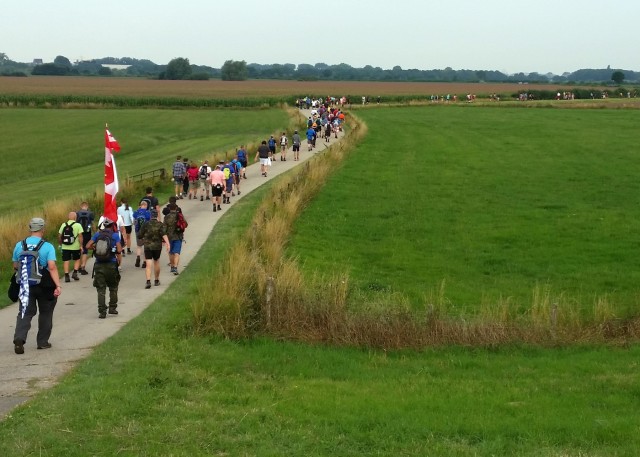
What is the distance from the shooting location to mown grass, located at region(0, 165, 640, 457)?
752 cm

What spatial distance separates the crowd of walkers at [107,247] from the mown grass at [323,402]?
1160 mm

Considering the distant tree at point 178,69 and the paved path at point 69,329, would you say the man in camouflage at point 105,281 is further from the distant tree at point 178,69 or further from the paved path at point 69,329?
the distant tree at point 178,69

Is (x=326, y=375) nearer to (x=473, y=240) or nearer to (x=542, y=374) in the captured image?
(x=542, y=374)

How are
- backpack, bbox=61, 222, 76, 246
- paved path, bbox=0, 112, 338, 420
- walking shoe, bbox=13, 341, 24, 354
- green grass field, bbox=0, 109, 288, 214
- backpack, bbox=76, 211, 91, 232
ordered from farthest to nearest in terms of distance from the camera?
green grass field, bbox=0, 109, 288, 214
backpack, bbox=76, 211, 91, 232
backpack, bbox=61, 222, 76, 246
walking shoe, bbox=13, 341, 24, 354
paved path, bbox=0, 112, 338, 420

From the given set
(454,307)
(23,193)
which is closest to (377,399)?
(454,307)

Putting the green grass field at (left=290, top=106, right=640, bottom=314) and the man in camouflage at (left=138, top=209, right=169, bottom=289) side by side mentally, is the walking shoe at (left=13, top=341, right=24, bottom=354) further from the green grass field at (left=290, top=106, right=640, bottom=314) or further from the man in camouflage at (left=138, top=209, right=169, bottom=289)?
the green grass field at (left=290, top=106, right=640, bottom=314)

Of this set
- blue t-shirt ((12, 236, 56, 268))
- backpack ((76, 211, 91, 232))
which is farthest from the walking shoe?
backpack ((76, 211, 91, 232))

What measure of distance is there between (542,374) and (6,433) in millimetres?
6033

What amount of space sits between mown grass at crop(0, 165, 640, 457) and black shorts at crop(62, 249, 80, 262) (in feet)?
16.2

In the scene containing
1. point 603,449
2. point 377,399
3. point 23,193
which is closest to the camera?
point 603,449

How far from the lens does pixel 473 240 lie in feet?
72.5

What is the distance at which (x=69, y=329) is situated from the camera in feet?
40.7

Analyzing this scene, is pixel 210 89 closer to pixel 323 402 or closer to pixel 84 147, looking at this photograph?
pixel 84 147

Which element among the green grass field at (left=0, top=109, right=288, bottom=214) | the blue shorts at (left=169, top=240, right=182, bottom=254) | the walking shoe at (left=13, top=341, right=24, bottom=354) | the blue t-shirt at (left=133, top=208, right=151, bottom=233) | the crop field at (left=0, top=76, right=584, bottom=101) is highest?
the crop field at (left=0, top=76, right=584, bottom=101)
